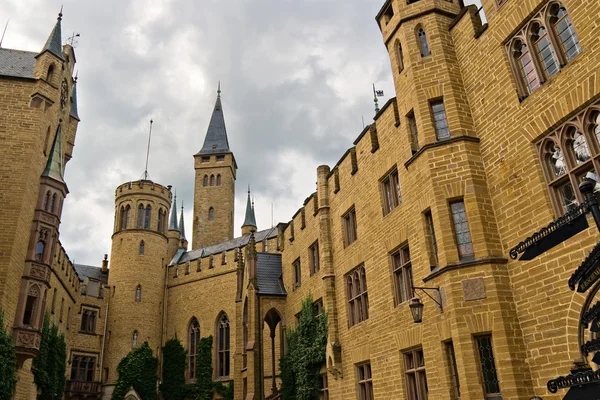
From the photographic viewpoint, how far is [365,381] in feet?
49.4

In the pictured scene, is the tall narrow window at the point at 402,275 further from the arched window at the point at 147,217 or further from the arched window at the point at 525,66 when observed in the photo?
the arched window at the point at 147,217

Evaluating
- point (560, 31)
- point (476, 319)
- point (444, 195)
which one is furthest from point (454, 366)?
point (560, 31)

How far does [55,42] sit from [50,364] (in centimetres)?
1672

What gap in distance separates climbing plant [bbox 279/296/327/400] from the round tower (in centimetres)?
2017

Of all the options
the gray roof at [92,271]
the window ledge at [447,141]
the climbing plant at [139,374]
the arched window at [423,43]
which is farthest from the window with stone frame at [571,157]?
the gray roof at [92,271]

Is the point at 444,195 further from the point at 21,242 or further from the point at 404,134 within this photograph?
the point at 21,242

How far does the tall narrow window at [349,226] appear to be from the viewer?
679 inches

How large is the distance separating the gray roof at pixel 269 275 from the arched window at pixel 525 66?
15869mm

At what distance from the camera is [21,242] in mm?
19453

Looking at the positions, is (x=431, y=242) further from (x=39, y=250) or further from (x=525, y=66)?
(x=39, y=250)

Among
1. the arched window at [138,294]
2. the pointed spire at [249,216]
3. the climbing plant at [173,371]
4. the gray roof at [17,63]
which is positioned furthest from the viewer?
the pointed spire at [249,216]

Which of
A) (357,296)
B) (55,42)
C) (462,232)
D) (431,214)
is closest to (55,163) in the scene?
(55,42)

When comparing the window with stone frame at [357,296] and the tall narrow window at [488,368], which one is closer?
the tall narrow window at [488,368]

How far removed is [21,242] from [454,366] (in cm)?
1690
